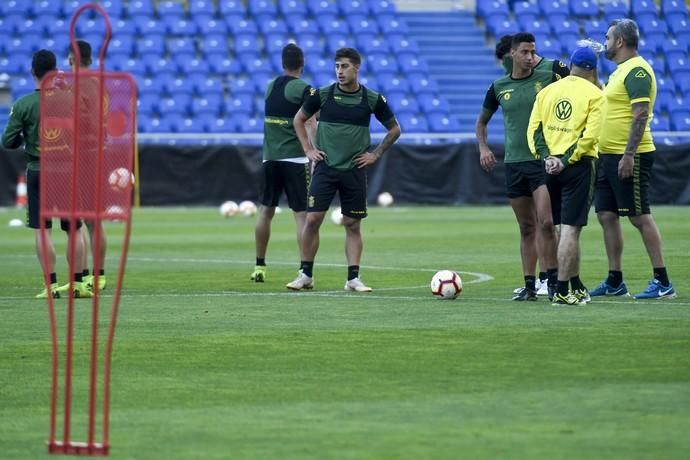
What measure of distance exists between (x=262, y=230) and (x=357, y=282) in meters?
1.98

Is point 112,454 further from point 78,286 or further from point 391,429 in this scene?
point 78,286

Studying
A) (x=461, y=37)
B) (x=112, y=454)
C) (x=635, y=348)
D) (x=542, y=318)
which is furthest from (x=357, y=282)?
(x=461, y=37)

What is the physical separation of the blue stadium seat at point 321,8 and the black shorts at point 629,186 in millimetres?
26326

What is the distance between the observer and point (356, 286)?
13680 millimetres

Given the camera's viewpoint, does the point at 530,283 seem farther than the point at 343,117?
No

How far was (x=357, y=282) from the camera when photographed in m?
13.7

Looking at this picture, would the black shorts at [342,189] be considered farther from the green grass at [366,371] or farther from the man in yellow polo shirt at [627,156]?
the man in yellow polo shirt at [627,156]

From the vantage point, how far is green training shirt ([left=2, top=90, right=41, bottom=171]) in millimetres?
13070

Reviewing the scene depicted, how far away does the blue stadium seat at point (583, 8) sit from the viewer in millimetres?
40750

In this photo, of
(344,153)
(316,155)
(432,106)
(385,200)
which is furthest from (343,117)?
(432,106)

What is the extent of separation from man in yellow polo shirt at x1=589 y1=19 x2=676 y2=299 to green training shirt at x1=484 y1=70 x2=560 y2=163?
1.93 ft

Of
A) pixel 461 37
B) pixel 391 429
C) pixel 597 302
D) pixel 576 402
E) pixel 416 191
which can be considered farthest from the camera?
pixel 461 37

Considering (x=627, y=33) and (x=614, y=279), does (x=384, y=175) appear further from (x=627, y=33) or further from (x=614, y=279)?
(x=627, y=33)

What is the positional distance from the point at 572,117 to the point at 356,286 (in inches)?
114
